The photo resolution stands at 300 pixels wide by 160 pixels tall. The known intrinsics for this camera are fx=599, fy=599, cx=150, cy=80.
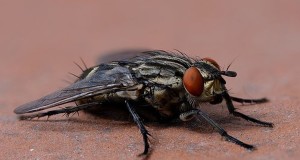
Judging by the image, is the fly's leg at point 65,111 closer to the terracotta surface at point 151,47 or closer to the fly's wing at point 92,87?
the terracotta surface at point 151,47

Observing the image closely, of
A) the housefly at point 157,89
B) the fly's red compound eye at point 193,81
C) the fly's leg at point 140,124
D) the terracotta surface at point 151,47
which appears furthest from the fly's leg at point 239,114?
the fly's leg at point 140,124

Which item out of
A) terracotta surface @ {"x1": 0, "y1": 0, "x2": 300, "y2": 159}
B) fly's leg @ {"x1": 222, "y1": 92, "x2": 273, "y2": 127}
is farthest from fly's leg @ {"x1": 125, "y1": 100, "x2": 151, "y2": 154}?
fly's leg @ {"x1": 222, "y1": 92, "x2": 273, "y2": 127}

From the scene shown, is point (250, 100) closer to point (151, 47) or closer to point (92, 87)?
point (92, 87)

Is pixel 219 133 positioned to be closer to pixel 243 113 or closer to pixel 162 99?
pixel 162 99

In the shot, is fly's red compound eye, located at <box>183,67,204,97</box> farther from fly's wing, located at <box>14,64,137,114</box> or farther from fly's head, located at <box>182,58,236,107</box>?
fly's wing, located at <box>14,64,137,114</box>

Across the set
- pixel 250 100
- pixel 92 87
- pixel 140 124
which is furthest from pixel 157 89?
pixel 250 100

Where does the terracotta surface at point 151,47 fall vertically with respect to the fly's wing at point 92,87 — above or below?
below
